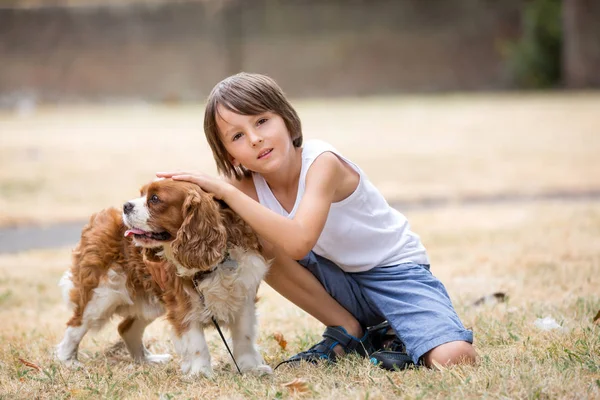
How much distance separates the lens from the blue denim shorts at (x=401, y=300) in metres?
3.80

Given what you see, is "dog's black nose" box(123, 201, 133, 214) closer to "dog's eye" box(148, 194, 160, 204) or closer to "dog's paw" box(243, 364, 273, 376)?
"dog's eye" box(148, 194, 160, 204)

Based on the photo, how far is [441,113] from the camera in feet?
69.3

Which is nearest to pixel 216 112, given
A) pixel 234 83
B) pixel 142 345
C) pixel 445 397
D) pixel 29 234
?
pixel 234 83

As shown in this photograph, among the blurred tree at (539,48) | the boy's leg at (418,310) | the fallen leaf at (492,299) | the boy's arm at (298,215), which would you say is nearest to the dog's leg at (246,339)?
the boy's arm at (298,215)

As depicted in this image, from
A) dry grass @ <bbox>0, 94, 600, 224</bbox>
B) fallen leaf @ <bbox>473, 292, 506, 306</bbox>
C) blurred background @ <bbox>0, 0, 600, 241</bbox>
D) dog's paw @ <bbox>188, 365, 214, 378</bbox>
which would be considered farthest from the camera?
blurred background @ <bbox>0, 0, 600, 241</bbox>

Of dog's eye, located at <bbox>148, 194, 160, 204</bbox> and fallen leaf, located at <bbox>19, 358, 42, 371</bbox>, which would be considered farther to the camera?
fallen leaf, located at <bbox>19, 358, 42, 371</bbox>

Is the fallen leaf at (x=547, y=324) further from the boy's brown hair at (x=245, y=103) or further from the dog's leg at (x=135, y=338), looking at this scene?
the dog's leg at (x=135, y=338)

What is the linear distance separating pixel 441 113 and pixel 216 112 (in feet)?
58.3

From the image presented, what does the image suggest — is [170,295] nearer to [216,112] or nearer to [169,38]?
Result: [216,112]

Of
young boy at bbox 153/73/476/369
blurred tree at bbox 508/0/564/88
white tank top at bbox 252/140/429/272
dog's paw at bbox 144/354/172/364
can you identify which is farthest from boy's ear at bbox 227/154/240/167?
blurred tree at bbox 508/0/564/88

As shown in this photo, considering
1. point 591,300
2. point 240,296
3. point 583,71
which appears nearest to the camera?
point 240,296

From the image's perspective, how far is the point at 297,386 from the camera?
3469mm

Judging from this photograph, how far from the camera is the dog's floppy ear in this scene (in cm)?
353

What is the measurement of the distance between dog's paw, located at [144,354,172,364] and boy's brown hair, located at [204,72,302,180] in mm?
1095
